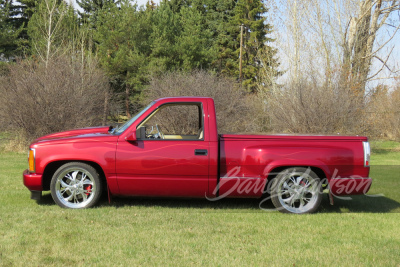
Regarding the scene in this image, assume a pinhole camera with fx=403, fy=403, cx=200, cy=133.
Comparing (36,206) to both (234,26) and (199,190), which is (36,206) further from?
(234,26)

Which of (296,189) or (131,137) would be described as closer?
(131,137)

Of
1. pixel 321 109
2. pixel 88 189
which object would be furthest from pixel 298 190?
pixel 321 109

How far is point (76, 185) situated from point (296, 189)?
3.39 metres

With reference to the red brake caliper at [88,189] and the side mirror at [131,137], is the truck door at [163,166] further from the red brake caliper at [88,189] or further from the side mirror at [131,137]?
the red brake caliper at [88,189]

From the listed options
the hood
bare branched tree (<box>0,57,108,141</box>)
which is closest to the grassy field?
the hood

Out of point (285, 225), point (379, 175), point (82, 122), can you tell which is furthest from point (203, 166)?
point (82, 122)

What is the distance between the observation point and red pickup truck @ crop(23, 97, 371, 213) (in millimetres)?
6070

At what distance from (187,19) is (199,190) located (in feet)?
104

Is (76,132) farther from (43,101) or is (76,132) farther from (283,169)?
(43,101)

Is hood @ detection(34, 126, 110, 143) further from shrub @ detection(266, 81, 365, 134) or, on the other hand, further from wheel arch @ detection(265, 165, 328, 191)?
shrub @ detection(266, 81, 365, 134)

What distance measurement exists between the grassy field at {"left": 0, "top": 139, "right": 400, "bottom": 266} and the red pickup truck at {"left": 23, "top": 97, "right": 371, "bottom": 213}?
33 centimetres

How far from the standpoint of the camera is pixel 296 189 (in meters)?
6.27

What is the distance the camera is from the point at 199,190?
242 inches

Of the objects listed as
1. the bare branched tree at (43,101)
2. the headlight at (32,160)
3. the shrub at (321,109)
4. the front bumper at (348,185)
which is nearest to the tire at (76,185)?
the headlight at (32,160)
